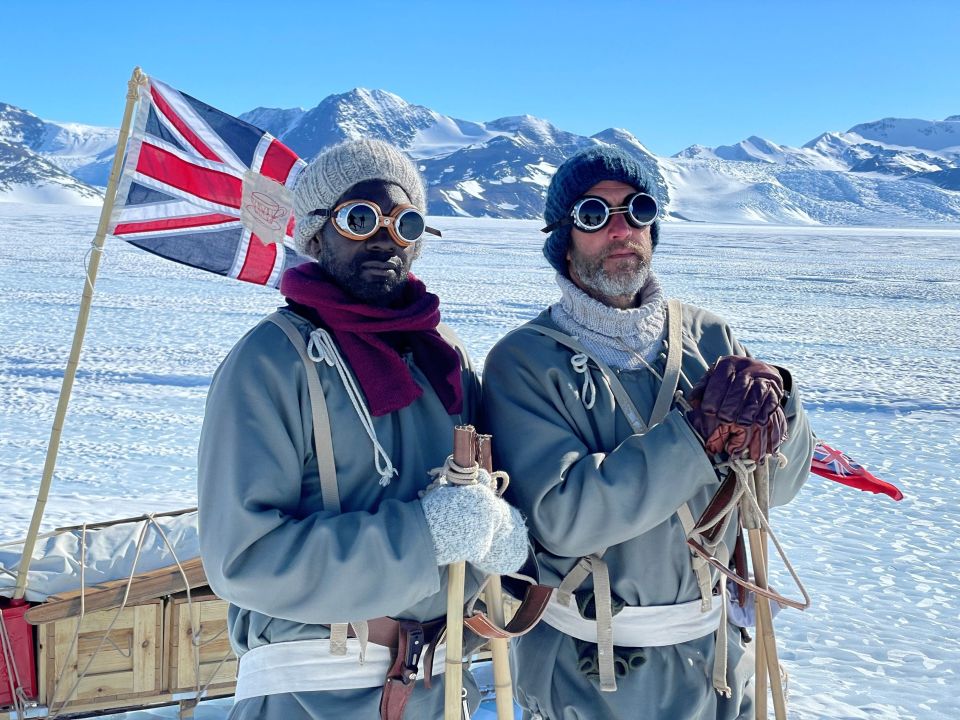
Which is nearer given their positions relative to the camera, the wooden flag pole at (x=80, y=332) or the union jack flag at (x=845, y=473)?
the wooden flag pole at (x=80, y=332)

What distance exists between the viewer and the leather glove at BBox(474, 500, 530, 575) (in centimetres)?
166

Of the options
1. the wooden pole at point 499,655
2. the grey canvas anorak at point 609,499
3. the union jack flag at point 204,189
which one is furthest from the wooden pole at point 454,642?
→ the union jack flag at point 204,189

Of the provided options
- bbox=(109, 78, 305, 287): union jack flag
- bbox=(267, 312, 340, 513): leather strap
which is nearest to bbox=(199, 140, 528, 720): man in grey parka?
A: bbox=(267, 312, 340, 513): leather strap

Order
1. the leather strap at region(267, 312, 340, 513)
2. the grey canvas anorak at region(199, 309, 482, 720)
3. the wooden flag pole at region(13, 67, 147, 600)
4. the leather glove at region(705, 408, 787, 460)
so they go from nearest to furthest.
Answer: the grey canvas anorak at region(199, 309, 482, 720), the leather strap at region(267, 312, 340, 513), the leather glove at region(705, 408, 787, 460), the wooden flag pole at region(13, 67, 147, 600)

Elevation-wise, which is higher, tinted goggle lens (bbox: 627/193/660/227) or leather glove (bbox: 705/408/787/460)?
tinted goggle lens (bbox: 627/193/660/227)

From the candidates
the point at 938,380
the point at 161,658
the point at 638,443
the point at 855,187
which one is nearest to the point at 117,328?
the point at 161,658

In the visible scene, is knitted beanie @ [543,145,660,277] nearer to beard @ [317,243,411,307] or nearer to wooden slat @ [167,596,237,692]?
beard @ [317,243,411,307]

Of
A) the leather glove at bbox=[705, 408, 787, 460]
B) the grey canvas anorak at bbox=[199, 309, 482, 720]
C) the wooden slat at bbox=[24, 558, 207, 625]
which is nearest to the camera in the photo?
the grey canvas anorak at bbox=[199, 309, 482, 720]

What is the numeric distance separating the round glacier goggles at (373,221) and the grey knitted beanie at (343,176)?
4cm

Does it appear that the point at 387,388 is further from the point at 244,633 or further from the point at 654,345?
the point at 654,345

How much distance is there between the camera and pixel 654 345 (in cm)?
212

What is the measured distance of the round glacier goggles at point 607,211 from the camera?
2.06 m

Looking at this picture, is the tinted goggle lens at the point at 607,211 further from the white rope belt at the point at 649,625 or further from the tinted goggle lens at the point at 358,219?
the white rope belt at the point at 649,625

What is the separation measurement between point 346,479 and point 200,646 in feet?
5.84
